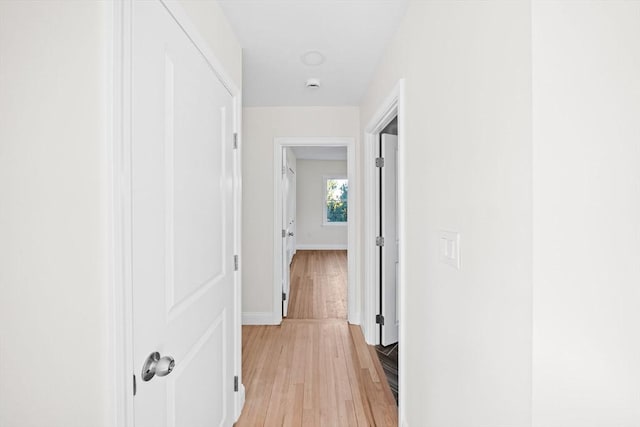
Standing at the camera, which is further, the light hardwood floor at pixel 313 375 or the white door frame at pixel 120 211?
the light hardwood floor at pixel 313 375

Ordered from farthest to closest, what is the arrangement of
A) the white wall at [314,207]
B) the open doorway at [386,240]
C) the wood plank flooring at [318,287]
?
the white wall at [314,207] < the wood plank flooring at [318,287] < the open doorway at [386,240]

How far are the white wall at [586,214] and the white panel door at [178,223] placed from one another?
968mm

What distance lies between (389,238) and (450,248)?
185 cm

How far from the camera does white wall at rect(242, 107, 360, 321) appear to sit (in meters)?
3.55

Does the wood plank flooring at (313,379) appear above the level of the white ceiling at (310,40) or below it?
below

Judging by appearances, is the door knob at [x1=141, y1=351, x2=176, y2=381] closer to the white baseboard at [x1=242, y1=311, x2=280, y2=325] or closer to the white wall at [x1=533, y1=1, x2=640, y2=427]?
the white wall at [x1=533, y1=1, x2=640, y2=427]

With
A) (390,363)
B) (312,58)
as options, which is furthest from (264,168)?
(390,363)

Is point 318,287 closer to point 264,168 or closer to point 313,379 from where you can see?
point 264,168

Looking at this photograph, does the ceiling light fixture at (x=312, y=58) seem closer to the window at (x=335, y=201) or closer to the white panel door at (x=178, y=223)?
the white panel door at (x=178, y=223)

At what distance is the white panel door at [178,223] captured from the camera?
0.89m

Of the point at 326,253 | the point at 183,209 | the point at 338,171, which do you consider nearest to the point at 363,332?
the point at 183,209

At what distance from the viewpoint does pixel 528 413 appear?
0.78 metres

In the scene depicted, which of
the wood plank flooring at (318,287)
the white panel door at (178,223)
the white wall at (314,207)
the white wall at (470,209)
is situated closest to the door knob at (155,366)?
the white panel door at (178,223)

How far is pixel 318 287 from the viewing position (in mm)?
5137
